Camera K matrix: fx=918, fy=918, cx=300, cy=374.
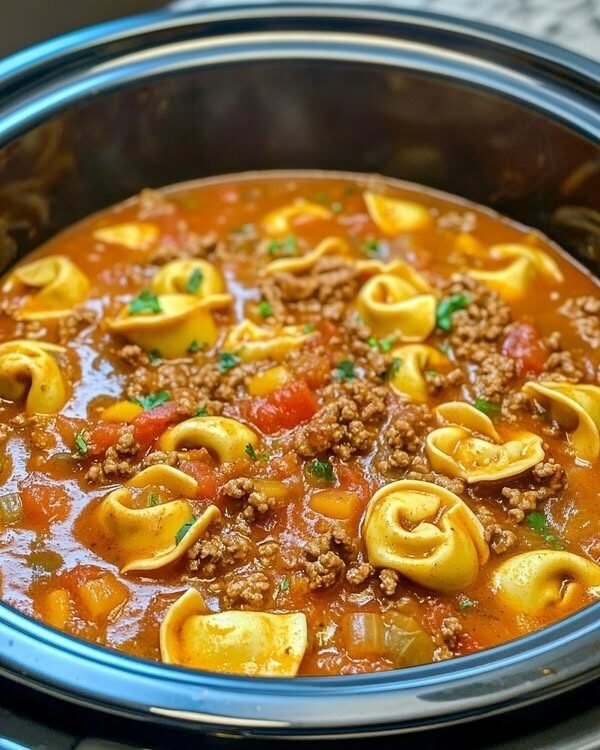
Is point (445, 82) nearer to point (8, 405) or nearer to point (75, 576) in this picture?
point (8, 405)

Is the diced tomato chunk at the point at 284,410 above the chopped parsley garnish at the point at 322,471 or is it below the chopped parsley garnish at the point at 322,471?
above

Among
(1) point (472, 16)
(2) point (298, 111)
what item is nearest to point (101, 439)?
(2) point (298, 111)

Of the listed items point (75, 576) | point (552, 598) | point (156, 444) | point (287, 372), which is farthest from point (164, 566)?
point (552, 598)

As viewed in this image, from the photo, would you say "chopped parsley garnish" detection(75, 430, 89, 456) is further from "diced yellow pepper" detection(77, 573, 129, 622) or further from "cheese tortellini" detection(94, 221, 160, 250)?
"cheese tortellini" detection(94, 221, 160, 250)

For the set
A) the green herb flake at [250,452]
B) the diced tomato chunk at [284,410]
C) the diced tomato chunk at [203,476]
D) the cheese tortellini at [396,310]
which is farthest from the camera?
the cheese tortellini at [396,310]

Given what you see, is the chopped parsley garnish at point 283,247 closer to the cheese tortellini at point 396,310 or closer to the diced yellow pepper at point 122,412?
the cheese tortellini at point 396,310

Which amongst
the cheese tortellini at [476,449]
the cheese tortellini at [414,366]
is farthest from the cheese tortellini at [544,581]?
the cheese tortellini at [414,366]

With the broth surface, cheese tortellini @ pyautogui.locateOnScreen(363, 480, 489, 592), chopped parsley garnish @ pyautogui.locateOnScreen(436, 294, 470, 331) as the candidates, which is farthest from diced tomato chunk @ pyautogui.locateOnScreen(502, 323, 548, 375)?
cheese tortellini @ pyautogui.locateOnScreen(363, 480, 489, 592)
